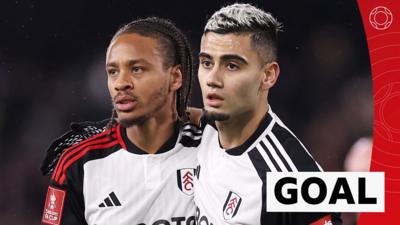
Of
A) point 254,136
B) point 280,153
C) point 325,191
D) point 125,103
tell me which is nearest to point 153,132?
point 125,103

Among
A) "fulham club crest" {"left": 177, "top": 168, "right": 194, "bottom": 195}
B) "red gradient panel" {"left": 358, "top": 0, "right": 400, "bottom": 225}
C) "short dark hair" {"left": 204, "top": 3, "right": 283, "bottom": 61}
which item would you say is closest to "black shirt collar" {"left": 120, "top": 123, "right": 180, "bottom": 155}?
"fulham club crest" {"left": 177, "top": 168, "right": 194, "bottom": 195}

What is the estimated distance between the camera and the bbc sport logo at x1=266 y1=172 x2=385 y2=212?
8.93 ft

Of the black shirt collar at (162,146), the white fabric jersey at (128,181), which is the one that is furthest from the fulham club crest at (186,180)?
the black shirt collar at (162,146)

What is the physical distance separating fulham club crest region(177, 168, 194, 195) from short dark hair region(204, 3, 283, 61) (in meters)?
0.55

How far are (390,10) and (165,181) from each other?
54.9 inches

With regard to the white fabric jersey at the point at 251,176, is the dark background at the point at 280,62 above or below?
above

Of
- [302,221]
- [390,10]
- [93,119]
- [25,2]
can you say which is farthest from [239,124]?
[25,2]

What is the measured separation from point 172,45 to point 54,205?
2.60ft

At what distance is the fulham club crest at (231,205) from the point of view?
8.50 feet

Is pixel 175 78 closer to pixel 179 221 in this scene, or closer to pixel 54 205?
pixel 179 221

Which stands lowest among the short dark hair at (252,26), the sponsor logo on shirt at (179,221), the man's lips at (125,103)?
the sponsor logo on shirt at (179,221)

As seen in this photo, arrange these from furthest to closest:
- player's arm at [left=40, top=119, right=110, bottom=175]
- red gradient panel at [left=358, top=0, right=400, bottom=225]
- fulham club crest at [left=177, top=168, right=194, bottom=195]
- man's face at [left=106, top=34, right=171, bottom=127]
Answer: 1. red gradient panel at [left=358, top=0, right=400, bottom=225]
2. player's arm at [left=40, top=119, right=110, bottom=175]
3. fulham club crest at [left=177, top=168, right=194, bottom=195]
4. man's face at [left=106, top=34, right=171, bottom=127]

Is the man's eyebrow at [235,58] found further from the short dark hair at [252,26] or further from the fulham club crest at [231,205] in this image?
the fulham club crest at [231,205]

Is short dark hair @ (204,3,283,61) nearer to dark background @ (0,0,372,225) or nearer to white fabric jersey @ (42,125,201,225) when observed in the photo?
white fabric jersey @ (42,125,201,225)
